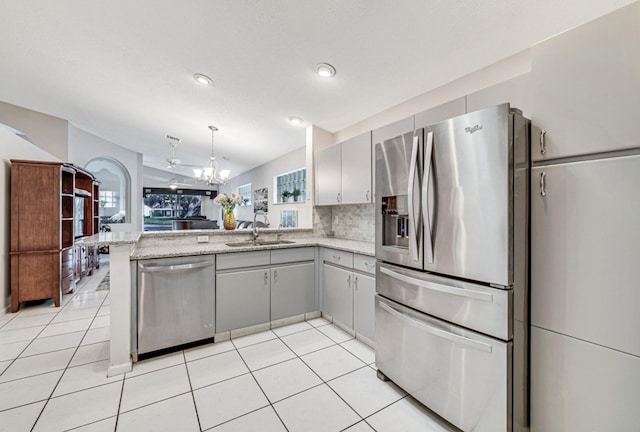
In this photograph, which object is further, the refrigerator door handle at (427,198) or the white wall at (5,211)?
the white wall at (5,211)

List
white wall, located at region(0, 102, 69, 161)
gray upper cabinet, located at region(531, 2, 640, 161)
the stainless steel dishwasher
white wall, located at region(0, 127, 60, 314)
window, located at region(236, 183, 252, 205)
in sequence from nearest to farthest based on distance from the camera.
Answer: gray upper cabinet, located at region(531, 2, 640, 161) → the stainless steel dishwasher → white wall, located at region(0, 127, 60, 314) → white wall, located at region(0, 102, 69, 161) → window, located at region(236, 183, 252, 205)

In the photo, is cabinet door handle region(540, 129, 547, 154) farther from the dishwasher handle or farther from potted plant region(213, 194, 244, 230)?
potted plant region(213, 194, 244, 230)

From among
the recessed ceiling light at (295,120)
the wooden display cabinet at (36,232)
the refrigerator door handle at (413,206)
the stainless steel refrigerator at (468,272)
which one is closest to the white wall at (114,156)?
the wooden display cabinet at (36,232)

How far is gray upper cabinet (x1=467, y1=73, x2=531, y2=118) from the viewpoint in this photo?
1.77 metres

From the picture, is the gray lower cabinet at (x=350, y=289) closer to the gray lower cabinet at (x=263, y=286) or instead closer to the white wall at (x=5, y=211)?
the gray lower cabinet at (x=263, y=286)

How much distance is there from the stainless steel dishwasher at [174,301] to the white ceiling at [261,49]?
202 cm

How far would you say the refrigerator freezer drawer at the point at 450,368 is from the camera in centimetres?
133

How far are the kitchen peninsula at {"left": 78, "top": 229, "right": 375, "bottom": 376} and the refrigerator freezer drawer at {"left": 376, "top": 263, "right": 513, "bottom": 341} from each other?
595 mm

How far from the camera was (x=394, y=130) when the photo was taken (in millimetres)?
2631

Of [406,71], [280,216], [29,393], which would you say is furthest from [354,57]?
[280,216]

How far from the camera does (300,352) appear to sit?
2416mm

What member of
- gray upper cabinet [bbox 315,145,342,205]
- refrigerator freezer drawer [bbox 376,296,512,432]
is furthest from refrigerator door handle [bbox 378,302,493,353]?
gray upper cabinet [bbox 315,145,342,205]

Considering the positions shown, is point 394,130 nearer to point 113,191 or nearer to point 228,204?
point 228,204

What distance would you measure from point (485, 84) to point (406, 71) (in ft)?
2.18
